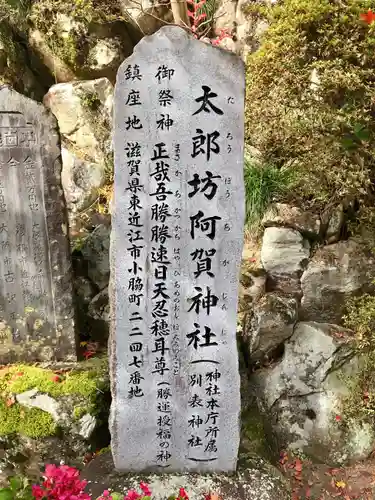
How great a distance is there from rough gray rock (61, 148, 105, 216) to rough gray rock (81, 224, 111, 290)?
1575 mm

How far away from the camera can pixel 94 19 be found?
6.89 metres

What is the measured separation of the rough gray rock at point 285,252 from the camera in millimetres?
4949

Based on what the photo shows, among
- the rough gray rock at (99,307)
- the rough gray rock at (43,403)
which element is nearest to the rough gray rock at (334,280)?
the rough gray rock at (99,307)

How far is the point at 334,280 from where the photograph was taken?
4.87 m

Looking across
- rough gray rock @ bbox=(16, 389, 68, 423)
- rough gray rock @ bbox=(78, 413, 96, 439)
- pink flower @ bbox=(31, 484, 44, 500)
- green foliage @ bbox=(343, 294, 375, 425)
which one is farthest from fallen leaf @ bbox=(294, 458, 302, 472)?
pink flower @ bbox=(31, 484, 44, 500)

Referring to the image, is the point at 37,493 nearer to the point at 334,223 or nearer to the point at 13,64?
the point at 334,223

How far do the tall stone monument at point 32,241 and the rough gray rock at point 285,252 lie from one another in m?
2.09

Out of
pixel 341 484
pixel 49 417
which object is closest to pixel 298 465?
pixel 341 484

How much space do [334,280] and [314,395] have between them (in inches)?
46.3

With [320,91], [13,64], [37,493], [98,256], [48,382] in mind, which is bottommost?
[48,382]

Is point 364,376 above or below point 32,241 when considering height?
below

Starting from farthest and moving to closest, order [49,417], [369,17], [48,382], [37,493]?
1. [48,382]
2. [49,417]
3. [369,17]
4. [37,493]

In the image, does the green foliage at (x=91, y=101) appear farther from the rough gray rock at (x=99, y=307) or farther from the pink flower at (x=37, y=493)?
the pink flower at (x=37, y=493)

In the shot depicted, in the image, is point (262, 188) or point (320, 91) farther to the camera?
point (262, 188)
